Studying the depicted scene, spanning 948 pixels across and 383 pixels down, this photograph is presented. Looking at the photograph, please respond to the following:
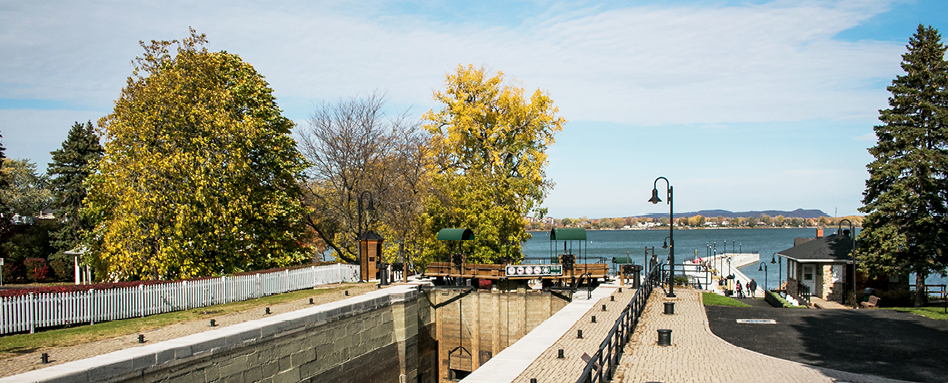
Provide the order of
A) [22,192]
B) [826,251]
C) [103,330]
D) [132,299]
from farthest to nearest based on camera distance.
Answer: [22,192], [826,251], [132,299], [103,330]

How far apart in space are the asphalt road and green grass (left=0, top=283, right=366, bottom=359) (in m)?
15.8

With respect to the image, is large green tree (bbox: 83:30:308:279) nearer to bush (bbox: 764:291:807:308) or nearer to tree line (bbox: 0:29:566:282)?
tree line (bbox: 0:29:566:282)

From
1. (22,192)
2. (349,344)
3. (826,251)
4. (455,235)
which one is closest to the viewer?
(349,344)

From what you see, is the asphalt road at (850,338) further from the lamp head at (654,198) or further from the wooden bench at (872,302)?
the wooden bench at (872,302)

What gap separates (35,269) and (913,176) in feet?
176

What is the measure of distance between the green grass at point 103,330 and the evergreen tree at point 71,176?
28.5m

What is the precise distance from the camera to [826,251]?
3612 cm

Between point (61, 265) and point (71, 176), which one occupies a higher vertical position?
point (71, 176)

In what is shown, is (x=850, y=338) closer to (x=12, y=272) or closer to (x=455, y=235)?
(x=455, y=235)

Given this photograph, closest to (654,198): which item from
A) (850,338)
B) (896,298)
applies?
(850,338)

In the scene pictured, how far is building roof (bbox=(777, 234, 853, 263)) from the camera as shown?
34625 mm

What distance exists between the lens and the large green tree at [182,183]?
24719mm

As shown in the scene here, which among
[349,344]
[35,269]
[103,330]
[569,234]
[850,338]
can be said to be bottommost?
[349,344]

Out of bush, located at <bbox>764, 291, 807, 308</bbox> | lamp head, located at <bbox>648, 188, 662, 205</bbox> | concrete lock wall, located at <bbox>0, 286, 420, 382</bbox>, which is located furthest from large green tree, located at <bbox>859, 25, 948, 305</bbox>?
concrete lock wall, located at <bbox>0, 286, 420, 382</bbox>
